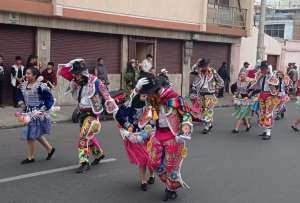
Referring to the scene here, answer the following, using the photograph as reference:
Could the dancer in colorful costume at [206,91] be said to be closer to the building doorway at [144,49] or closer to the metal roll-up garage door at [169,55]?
the building doorway at [144,49]

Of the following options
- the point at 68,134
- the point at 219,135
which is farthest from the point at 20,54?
the point at 219,135

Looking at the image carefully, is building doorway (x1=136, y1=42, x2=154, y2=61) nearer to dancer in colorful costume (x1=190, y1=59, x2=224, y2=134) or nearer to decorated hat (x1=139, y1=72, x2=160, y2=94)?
dancer in colorful costume (x1=190, y1=59, x2=224, y2=134)

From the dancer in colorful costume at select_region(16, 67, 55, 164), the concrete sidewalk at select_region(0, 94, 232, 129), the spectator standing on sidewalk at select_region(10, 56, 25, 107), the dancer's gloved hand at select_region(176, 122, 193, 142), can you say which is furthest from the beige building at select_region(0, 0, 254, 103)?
the dancer's gloved hand at select_region(176, 122, 193, 142)

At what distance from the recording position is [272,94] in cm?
1141

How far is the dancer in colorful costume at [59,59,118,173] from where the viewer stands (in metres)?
7.38

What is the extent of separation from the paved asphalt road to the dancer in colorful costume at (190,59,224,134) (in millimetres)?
861

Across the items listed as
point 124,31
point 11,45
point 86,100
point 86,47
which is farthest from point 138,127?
point 124,31

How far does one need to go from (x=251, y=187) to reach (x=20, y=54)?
32.8 ft

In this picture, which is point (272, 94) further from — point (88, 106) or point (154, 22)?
point (154, 22)

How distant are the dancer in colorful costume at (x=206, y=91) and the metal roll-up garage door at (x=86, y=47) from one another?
458 cm

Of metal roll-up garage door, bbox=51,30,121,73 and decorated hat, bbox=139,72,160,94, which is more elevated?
metal roll-up garage door, bbox=51,30,121,73

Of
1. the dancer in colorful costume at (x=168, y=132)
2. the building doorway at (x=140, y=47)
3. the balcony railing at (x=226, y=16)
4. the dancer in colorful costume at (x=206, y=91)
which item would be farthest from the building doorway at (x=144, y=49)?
the dancer in colorful costume at (x=168, y=132)

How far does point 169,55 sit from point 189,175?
44.3 ft

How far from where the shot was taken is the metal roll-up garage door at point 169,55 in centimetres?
2022
